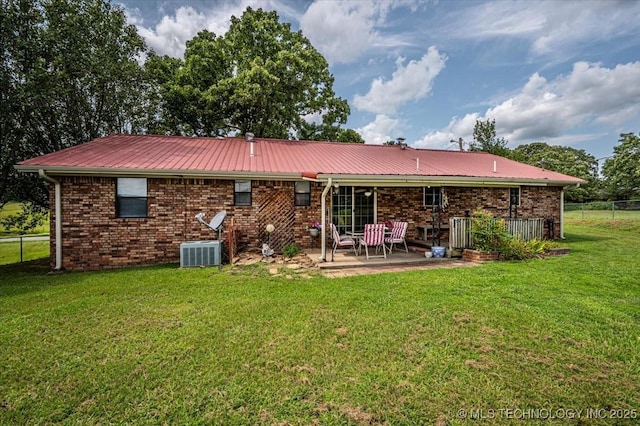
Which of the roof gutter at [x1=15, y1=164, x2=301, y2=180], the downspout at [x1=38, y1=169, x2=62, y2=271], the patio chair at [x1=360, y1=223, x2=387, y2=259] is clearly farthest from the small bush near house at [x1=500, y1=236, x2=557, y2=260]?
the downspout at [x1=38, y1=169, x2=62, y2=271]

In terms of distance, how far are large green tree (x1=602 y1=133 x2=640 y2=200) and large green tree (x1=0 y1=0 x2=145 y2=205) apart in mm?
47068

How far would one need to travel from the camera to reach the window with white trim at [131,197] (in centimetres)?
805

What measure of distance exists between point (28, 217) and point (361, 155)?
15192mm

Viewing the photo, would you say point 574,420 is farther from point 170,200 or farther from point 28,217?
point 28,217

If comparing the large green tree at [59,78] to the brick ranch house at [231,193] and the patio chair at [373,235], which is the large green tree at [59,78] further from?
the patio chair at [373,235]

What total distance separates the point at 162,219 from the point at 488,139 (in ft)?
88.2

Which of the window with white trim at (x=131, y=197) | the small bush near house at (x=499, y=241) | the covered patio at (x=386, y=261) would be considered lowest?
the covered patio at (x=386, y=261)

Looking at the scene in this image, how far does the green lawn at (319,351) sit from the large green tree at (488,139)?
73.7 ft

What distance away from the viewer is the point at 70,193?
7691 mm

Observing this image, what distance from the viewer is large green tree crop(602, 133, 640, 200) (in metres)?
33.2

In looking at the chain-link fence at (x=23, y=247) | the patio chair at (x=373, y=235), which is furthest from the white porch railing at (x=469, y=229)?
the chain-link fence at (x=23, y=247)

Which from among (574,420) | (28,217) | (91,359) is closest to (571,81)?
(574,420)

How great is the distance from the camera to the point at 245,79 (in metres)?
15.2

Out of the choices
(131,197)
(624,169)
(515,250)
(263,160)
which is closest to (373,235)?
(515,250)
